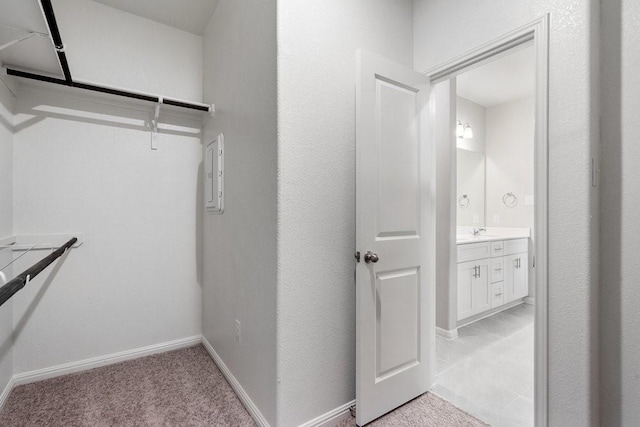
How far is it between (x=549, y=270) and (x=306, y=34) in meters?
1.60

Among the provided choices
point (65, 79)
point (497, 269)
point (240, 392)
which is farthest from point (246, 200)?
point (497, 269)

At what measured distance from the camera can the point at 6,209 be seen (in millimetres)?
1868

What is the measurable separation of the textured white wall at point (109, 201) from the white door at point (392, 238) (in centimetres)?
170

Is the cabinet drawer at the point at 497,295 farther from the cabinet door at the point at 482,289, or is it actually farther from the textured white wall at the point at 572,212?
the textured white wall at the point at 572,212

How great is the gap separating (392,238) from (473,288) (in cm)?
195

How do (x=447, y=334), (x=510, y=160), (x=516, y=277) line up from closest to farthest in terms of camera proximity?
1. (x=447, y=334)
2. (x=516, y=277)
3. (x=510, y=160)

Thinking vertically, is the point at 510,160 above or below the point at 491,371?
above

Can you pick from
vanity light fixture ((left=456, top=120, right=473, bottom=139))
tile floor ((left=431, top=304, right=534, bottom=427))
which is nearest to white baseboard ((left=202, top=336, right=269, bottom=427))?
tile floor ((left=431, top=304, right=534, bottom=427))

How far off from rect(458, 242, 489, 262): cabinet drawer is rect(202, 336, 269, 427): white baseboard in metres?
2.24

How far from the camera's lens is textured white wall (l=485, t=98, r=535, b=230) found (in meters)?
4.04

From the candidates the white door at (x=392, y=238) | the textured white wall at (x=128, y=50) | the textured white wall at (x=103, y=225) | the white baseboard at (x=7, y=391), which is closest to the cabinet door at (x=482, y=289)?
the white door at (x=392, y=238)

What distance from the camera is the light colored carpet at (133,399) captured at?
1.66 meters

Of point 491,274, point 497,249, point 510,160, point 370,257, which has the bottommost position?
point 491,274

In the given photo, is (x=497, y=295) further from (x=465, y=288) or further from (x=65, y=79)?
(x=65, y=79)
